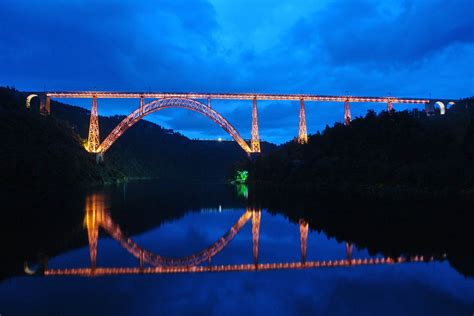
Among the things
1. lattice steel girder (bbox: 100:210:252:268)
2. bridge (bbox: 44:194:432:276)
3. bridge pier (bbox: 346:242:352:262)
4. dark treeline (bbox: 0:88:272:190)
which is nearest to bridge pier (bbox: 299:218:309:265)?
bridge (bbox: 44:194:432:276)

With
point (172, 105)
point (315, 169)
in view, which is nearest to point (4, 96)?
point (172, 105)

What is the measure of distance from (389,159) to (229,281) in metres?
23.2

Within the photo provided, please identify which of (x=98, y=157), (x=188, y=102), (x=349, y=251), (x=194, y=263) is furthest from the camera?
(x=98, y=157)

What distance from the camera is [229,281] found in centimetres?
678

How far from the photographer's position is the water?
5391mm

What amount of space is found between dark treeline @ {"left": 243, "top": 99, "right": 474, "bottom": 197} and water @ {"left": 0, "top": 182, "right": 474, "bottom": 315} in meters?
13.4

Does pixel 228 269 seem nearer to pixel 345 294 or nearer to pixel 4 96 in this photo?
pixel 345 294

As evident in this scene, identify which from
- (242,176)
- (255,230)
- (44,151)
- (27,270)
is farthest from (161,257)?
(242,176)

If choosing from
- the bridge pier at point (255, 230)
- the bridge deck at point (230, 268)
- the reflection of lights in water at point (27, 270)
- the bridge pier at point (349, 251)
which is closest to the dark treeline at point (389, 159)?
the bridge pier at point (255, 230)

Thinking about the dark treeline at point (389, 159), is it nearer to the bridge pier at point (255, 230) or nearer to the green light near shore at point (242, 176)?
the bridge pier at point (255, 230)

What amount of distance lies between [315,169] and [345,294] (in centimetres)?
2690

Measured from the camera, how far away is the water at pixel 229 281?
212 inches

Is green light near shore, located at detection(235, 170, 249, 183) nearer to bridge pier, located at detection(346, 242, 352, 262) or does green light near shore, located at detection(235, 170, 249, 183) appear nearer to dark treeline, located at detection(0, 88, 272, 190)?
dark treeline, located at detection(0, 88, 272, 190)

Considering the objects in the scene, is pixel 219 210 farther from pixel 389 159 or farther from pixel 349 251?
pixel 389 159
